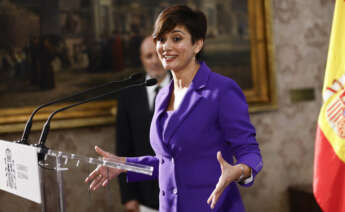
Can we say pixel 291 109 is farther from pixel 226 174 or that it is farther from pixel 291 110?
pixel 226 174

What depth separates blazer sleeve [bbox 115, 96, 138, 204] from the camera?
9.75 feet

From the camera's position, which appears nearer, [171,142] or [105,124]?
[171,142]

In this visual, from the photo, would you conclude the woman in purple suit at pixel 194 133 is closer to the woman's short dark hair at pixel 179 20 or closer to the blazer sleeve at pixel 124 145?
the woman's short dark hair at pixel 179 20

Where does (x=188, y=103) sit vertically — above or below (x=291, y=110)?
above

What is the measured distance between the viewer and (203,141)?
1.63 m

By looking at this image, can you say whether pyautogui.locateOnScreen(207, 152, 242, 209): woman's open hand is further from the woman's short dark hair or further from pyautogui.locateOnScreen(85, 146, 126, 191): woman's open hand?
the woman's short dark hair

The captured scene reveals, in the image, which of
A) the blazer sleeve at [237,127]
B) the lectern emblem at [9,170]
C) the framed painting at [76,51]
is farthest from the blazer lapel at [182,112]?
the framed painting at [76,51]

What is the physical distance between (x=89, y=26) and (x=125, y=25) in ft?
0.96

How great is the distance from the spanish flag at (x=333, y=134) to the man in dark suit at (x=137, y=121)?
3.43ft

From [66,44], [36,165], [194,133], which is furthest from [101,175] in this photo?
[66,44]

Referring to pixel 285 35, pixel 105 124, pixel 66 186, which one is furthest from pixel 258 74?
pixel 66 186

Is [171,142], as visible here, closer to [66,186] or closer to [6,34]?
[66,186]

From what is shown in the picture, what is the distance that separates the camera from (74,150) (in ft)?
10.8

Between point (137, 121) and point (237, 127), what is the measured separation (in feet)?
4.72
